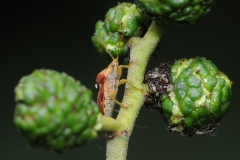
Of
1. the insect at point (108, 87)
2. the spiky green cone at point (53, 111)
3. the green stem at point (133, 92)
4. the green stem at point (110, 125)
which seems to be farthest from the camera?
the insect at point (108, 87)

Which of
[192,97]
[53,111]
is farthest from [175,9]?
[53,111]

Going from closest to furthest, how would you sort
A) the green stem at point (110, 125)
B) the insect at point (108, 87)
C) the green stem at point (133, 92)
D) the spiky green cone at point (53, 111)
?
the spiky green cone at point (53, 111) < the green stem at point (110, 125) < the green stem at point (133, 92) < the insect at point (108, 87)

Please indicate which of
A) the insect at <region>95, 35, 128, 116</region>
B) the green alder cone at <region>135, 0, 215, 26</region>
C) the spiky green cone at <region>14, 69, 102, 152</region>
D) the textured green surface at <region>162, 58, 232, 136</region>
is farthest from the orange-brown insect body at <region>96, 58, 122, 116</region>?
the spiky green cone at <region>14, 69, 102, 152</region>

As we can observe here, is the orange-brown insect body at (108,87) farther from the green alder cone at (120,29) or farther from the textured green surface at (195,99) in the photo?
the textured green surface at (195,99)

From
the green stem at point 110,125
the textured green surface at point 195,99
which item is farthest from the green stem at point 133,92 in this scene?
the textured green surface at point 195,99

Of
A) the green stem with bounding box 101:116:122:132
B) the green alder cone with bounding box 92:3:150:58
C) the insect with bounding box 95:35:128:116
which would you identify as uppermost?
the green alder cone with bounding box 92:3:150:58

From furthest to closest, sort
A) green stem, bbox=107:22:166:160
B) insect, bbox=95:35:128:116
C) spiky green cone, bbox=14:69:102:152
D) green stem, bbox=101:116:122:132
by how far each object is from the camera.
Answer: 1. insect, bbox=95:35:128:116
2. green stem, bbox=107:22:166:160
3. green stem, bbox=101:116:122:132
4. spiky green cone, bbox=14:69:102:152

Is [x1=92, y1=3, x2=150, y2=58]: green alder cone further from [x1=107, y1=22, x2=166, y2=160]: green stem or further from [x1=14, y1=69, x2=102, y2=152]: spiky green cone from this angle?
[x1=14, y1=69, x2=102, y2=152]: spiky green cone

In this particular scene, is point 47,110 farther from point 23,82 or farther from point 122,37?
point 122,37
